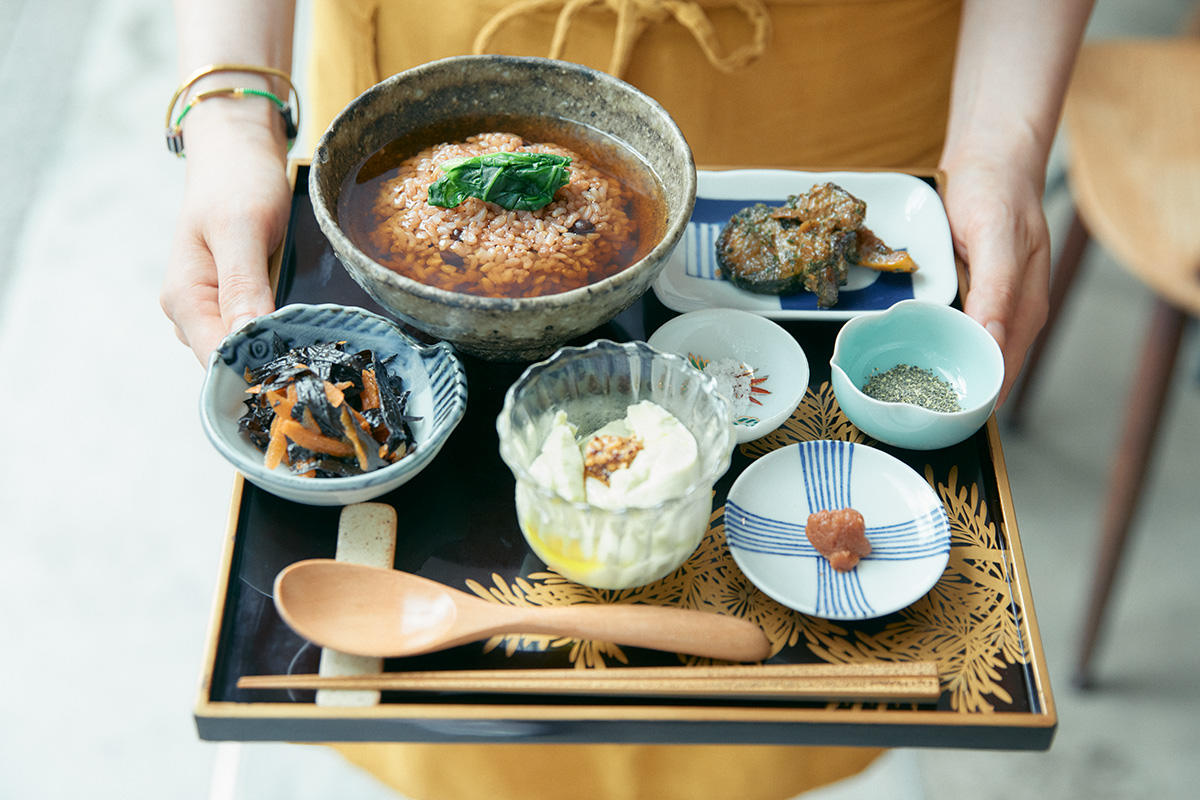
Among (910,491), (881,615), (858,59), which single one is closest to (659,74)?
(858,59)

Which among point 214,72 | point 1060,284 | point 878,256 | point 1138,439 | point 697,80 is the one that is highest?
point 214,72

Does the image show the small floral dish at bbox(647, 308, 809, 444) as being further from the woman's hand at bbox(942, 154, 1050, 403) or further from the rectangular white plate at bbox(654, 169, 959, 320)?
the woman's hand at bbox(942, 154, 1050, 403)

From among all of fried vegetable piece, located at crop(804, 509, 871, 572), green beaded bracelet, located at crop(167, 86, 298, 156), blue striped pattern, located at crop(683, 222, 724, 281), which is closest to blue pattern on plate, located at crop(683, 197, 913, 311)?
blue striped pattern, located at crop(683, 222, 724, 281)

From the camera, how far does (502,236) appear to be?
1.36 m

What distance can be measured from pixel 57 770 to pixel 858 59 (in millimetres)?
2538

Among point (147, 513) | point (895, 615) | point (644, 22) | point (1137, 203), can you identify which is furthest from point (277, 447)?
point (1137, 203)

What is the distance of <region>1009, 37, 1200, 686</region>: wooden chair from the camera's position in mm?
2445

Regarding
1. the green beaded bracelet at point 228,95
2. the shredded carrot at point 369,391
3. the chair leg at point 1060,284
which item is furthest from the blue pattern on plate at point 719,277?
the chair leg at point 1060,284

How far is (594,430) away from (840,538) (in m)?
0.35

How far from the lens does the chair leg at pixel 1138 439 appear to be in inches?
95.6

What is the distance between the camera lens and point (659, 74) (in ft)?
6.23

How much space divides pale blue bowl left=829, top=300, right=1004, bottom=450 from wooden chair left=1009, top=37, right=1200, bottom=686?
3.94ft

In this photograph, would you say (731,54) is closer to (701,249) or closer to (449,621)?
(701,249)

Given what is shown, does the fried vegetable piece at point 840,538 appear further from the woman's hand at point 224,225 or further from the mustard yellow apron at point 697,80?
the woman's hand at point 224,225
